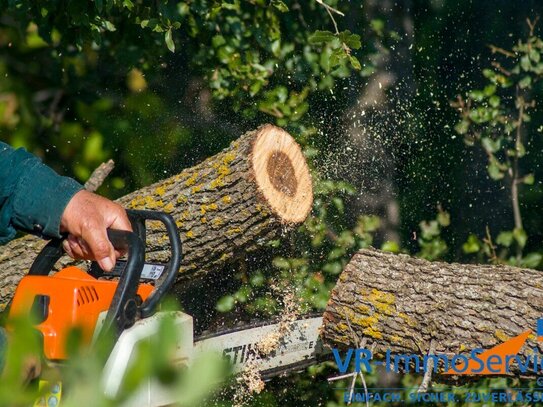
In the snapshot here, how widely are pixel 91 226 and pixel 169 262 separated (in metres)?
0.22

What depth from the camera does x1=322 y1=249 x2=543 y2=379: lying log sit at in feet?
8.46

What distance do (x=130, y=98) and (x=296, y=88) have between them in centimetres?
89

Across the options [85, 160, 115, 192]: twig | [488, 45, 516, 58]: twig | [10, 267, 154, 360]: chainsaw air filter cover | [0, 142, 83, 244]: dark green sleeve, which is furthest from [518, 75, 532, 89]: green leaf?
[10, 267, 154, 360]: chainsaw air filter cover

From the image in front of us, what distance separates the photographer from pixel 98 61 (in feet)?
13.9

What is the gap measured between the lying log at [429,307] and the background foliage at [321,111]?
0.63 meters

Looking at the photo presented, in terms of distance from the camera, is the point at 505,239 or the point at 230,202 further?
the point at 505,239

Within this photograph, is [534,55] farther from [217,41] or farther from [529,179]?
[217,41]

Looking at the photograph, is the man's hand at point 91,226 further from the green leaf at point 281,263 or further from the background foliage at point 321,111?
the green leaf at point 281,263

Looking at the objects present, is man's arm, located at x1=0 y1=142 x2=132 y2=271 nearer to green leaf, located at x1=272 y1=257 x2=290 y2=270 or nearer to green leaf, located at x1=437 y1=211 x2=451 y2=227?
green leaf, located at x1=272 y1=257 x2=290 y2=270

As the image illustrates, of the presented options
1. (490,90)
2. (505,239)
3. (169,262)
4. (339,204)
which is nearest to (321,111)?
(339,204)

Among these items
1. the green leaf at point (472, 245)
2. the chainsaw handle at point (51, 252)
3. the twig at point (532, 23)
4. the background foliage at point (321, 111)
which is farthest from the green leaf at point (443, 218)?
the chainsaw handle at point (51, 252)

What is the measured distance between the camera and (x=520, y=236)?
4137mm

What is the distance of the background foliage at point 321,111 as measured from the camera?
3621 mm

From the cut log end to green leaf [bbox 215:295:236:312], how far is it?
84 centimetres
